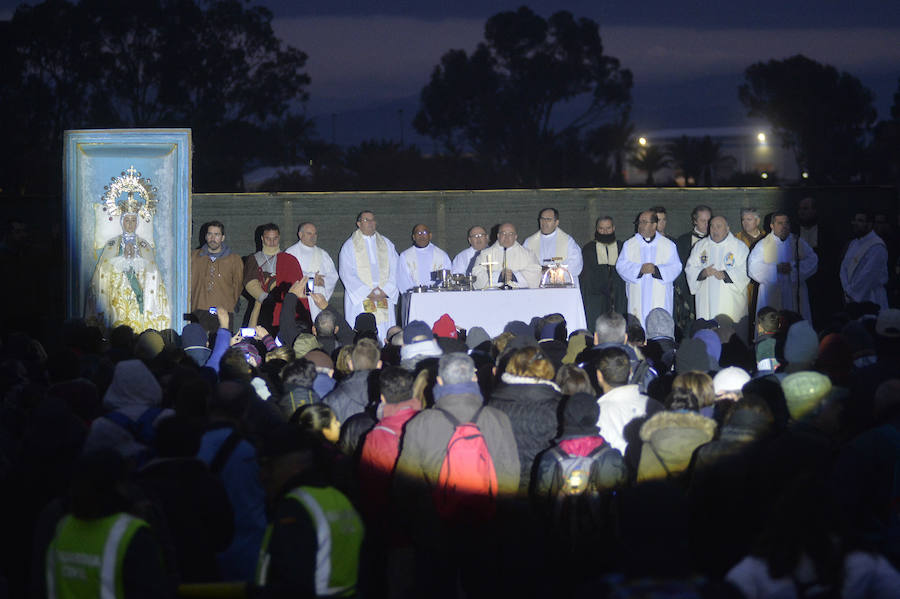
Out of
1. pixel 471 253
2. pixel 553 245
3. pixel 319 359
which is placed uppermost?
pixel 553 245

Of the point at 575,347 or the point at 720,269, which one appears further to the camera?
the point at 720,269

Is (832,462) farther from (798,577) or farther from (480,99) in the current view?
(480,99)

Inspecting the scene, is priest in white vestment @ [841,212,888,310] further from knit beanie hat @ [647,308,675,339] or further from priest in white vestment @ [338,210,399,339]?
priest in white vestment @ [338,210,399,339]

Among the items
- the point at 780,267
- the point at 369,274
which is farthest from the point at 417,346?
the point at 780,267

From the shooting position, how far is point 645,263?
13.3 m

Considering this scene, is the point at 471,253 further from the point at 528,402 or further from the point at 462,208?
the point at 528,402

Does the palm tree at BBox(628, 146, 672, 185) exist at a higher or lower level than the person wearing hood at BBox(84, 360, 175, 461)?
higher

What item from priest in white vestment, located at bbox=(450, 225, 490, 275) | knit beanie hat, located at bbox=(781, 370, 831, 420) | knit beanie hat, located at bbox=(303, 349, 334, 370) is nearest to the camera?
knit beanie hat, located at bbox=(781, 370, 831, 420)

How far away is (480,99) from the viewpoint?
182 ft

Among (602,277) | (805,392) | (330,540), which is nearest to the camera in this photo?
(330,540)

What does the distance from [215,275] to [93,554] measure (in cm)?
909

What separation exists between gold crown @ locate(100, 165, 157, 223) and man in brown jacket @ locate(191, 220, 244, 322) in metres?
1.47

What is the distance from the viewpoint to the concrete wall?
14328mm

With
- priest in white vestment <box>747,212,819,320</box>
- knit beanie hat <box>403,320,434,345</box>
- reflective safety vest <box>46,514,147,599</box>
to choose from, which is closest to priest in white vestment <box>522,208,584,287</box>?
priest in white vestment <box>747,212,819,320</box>
